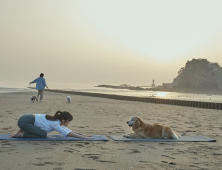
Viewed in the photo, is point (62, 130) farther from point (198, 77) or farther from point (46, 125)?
point (198, 77)

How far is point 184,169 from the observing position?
16.6ft

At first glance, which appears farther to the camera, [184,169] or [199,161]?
[199,161]

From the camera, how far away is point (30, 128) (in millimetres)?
7320

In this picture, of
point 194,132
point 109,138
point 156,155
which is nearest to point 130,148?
point 156,155

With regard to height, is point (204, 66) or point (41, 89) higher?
point (204, 66)

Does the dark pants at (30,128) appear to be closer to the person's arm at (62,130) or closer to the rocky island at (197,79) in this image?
the person's arm at (62,130)

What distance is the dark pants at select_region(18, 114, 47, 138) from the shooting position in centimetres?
733

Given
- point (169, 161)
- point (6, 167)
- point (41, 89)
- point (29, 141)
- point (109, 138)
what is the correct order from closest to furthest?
point (6, 167)
point (169, 161)
point (29, 141)
point (109, 138)
point (41, 89)

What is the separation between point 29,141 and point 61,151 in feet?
4.56

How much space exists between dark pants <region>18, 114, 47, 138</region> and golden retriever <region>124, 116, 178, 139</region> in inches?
92.4

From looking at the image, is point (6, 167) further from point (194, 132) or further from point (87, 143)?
point (194, 132)

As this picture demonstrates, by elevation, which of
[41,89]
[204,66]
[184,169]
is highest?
[204,66]

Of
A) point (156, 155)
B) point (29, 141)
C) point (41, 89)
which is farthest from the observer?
point (41, 89)

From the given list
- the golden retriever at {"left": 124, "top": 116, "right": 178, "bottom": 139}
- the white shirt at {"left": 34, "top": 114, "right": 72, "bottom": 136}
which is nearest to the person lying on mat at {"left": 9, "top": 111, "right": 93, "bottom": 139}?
the white shirt at {"left": 34, "top": 114, "right": 72, "bottom": 136}
